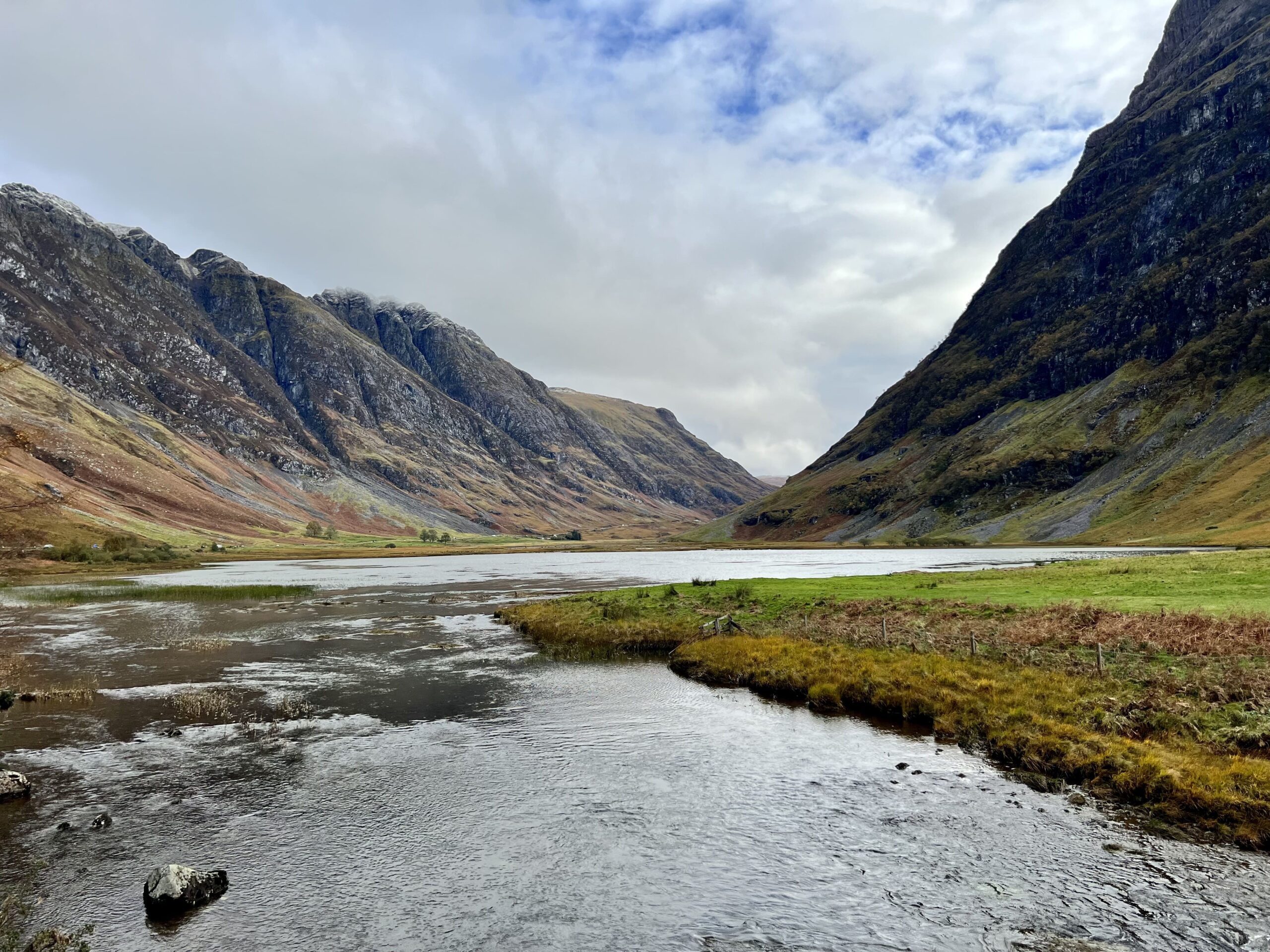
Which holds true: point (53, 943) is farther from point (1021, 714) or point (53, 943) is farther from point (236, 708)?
point (1021, 714)

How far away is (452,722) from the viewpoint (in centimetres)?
3188

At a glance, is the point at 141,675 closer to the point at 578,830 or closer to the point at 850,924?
the point at 578,830

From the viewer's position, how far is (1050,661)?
31797 mm

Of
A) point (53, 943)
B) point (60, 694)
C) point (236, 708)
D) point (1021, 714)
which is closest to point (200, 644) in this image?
point (60, 694)

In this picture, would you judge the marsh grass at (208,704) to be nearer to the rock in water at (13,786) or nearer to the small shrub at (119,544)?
the rock in water at (13,786)

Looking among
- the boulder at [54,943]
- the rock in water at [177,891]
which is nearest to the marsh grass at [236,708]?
the rock in water at [177,891]

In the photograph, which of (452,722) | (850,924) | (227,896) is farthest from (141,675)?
(850,924)

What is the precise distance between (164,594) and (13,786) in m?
80.5

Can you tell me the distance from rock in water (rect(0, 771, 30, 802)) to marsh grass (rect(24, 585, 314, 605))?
2583 inches

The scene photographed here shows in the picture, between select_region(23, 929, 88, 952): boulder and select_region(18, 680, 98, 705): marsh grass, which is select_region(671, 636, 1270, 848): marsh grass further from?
select_region(18, 680, 98, 705): marsh grass

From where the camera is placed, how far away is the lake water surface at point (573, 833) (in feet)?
50.0

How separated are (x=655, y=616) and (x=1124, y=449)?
196931 millimetres

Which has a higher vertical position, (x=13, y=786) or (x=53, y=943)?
(x=13, y=786)

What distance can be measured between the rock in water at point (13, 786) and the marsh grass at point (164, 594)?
6560 cm
